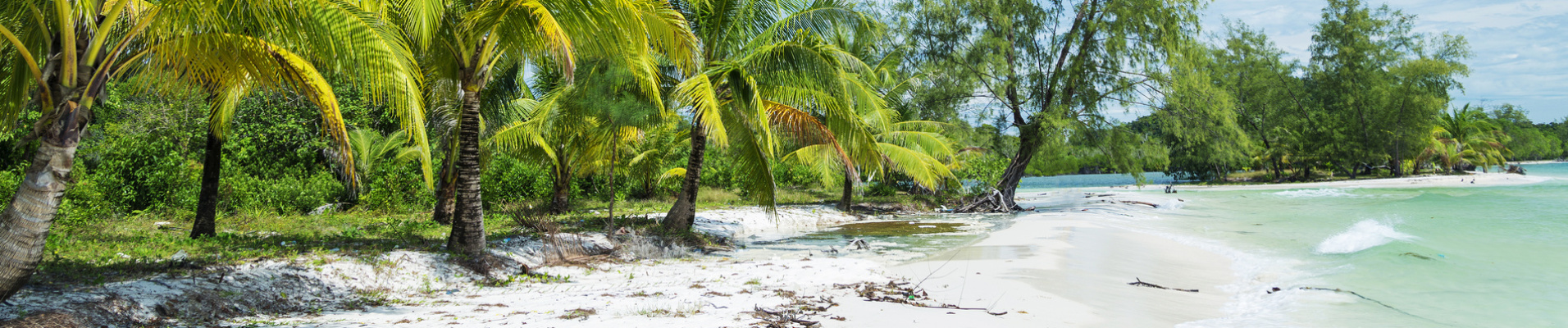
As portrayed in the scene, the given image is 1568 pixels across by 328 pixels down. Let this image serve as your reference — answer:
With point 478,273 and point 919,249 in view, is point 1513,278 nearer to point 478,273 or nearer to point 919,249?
point 919,249

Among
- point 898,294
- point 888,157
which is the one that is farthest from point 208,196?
point 888,157

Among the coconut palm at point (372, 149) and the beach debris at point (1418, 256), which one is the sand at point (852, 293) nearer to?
the beach debris at point (1418, 256)

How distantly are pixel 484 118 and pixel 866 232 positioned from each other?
23.6ft

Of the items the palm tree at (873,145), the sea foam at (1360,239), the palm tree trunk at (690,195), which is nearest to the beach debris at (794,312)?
the palm tree at (873,145)

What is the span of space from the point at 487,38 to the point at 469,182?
1.59 meters

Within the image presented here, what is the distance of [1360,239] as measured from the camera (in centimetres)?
1152

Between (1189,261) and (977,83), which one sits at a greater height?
(977,83)

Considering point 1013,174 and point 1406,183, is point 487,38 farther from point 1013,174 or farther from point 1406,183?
point 1406,183

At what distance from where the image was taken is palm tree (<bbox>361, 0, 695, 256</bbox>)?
5.74 m

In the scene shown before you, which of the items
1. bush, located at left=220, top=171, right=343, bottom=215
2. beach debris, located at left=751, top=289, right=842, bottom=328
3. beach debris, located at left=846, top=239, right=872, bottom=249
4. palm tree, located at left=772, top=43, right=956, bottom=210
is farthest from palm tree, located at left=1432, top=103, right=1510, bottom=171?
bush, located at left=220, top=171, right=343, bottom=215

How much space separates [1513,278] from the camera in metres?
8.16

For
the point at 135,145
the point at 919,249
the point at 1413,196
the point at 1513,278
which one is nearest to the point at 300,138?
the point at 135,145

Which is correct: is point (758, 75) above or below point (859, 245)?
above

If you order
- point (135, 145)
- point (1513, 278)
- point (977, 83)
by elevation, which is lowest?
point (1513, 278)
